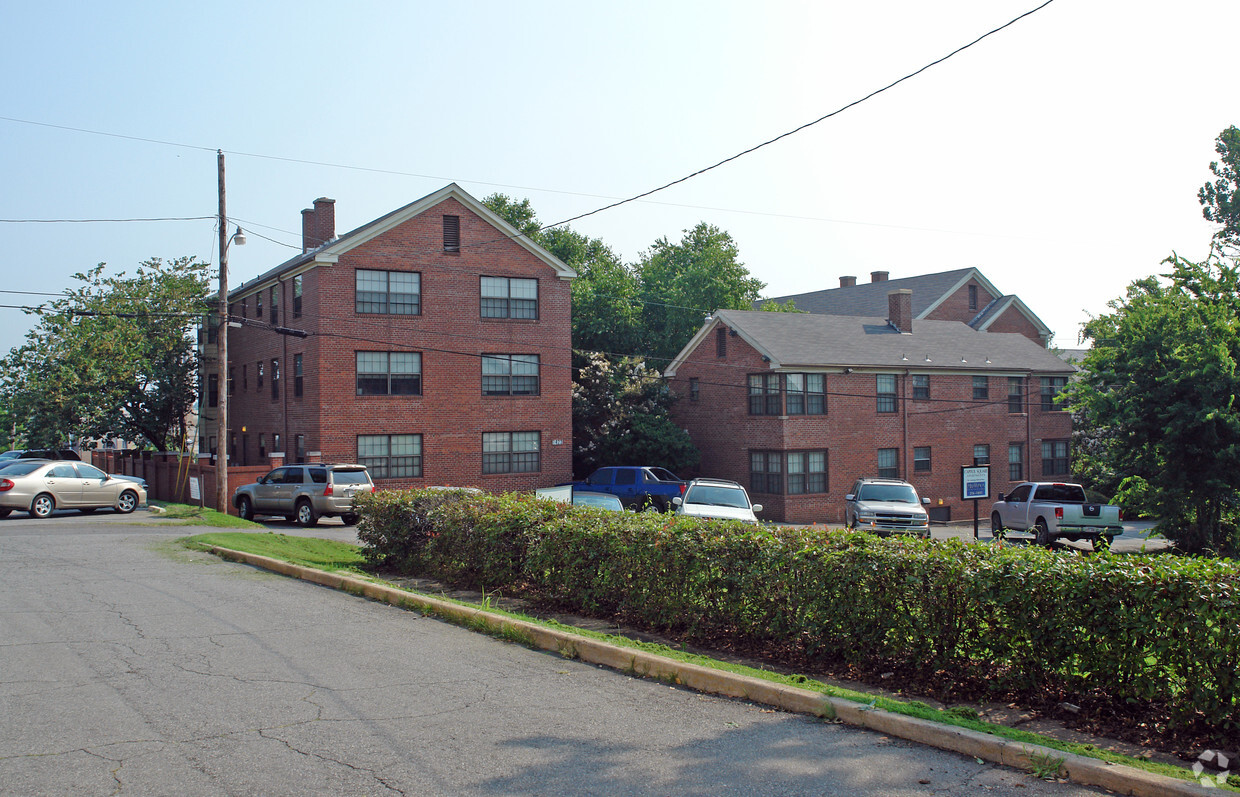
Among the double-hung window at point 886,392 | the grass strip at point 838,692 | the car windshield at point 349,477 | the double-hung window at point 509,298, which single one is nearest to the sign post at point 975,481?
the double-hung window at point 886,392

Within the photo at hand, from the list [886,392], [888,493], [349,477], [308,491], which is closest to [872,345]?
[886,392]

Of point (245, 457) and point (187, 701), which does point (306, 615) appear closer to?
point (187, 701)

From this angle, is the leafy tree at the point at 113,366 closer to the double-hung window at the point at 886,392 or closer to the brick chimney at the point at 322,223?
the brick chimney at the point at 322,223

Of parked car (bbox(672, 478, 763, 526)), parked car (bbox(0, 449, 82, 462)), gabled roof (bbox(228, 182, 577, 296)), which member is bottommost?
parked car (bbox(672, 478, 763, 526))

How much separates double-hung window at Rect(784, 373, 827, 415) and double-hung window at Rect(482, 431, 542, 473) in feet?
33.4

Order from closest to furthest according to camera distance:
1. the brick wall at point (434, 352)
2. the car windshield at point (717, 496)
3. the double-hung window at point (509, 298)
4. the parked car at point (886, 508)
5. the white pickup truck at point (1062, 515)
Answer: the car windshield at point (717, 496), the parked car at point (886, 508), the white pickup truck at point (1062, 515), the brick wall at point (434, 352), the double-hung window at point (509, 298)

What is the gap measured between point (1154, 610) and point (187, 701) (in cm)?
691

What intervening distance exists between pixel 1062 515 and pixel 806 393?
498 inches

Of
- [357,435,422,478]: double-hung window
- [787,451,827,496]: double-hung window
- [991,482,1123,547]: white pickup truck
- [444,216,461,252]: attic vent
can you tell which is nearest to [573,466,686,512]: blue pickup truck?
[787,451,827,496]: double-hung window

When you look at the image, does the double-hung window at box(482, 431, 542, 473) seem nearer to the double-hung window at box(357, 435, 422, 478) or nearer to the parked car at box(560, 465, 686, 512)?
the double-hung window at box(357, 435, 422, 478)

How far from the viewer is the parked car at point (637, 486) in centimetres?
3303

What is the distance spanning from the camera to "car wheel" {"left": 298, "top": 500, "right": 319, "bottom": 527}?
90.0 ft

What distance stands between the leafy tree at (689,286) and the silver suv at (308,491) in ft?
98.2

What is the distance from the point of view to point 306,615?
10914mm
